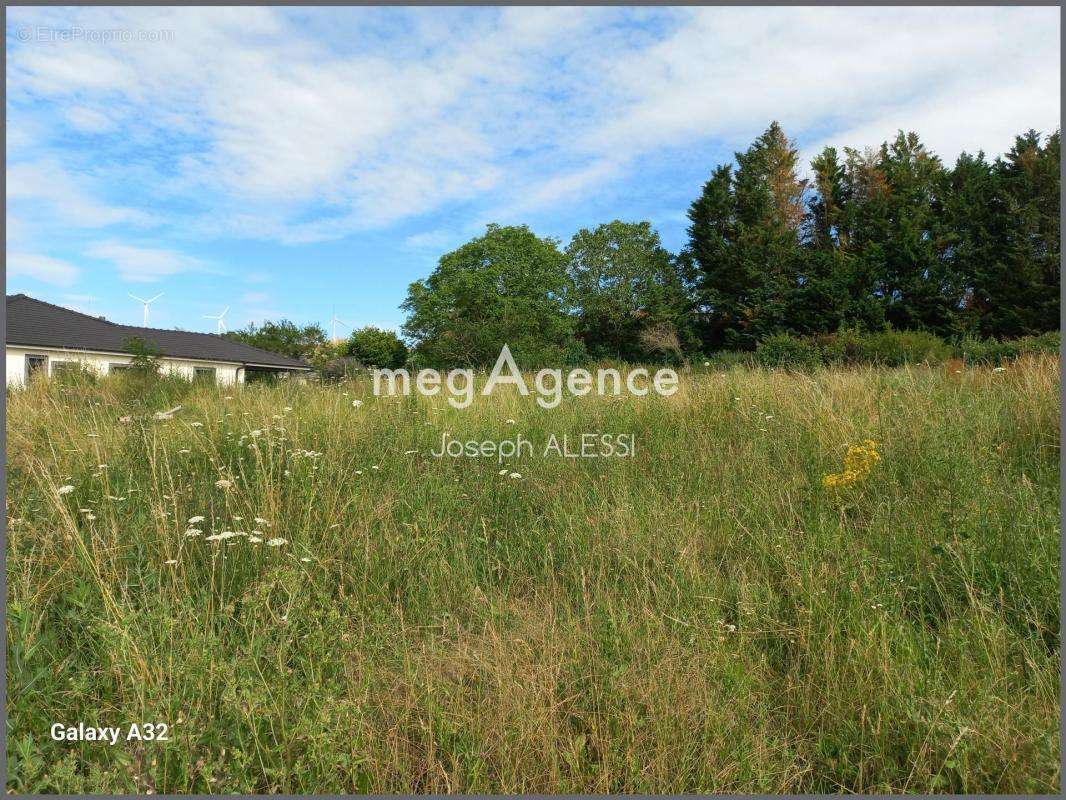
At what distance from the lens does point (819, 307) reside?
24984 mm

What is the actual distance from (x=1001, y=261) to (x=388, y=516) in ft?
96.1

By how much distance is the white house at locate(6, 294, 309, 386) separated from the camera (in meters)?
19.8

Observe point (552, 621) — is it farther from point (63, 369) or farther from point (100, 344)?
point (100, 344)

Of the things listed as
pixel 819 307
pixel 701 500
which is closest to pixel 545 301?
pixel 819 307

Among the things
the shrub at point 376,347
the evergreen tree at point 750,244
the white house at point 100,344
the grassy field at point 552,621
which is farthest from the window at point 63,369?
the evergreen tree at point 750,244

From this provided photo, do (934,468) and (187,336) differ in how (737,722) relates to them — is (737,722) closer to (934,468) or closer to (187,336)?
(934,468)

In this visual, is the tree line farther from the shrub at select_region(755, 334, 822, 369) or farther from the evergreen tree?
the shrub at select_region(755, 334, 822, 369)

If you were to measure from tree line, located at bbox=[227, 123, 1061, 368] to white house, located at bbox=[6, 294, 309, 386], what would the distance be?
7179 mm

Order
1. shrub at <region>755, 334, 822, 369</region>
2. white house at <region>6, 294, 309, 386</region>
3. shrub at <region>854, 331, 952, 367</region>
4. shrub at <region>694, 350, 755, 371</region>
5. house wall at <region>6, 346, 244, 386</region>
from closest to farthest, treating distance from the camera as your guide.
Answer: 1. shrub at <region>694, 350, 755, 371</region>
2. house wall at <region>6, 346, 244, 386</region>
3. shrub at <region>854, 331, 952, 367</region>
4. shrub at <region>755, 334, 822, 369</region>
5. white house at <region>6, 294, 309, 386</region>
